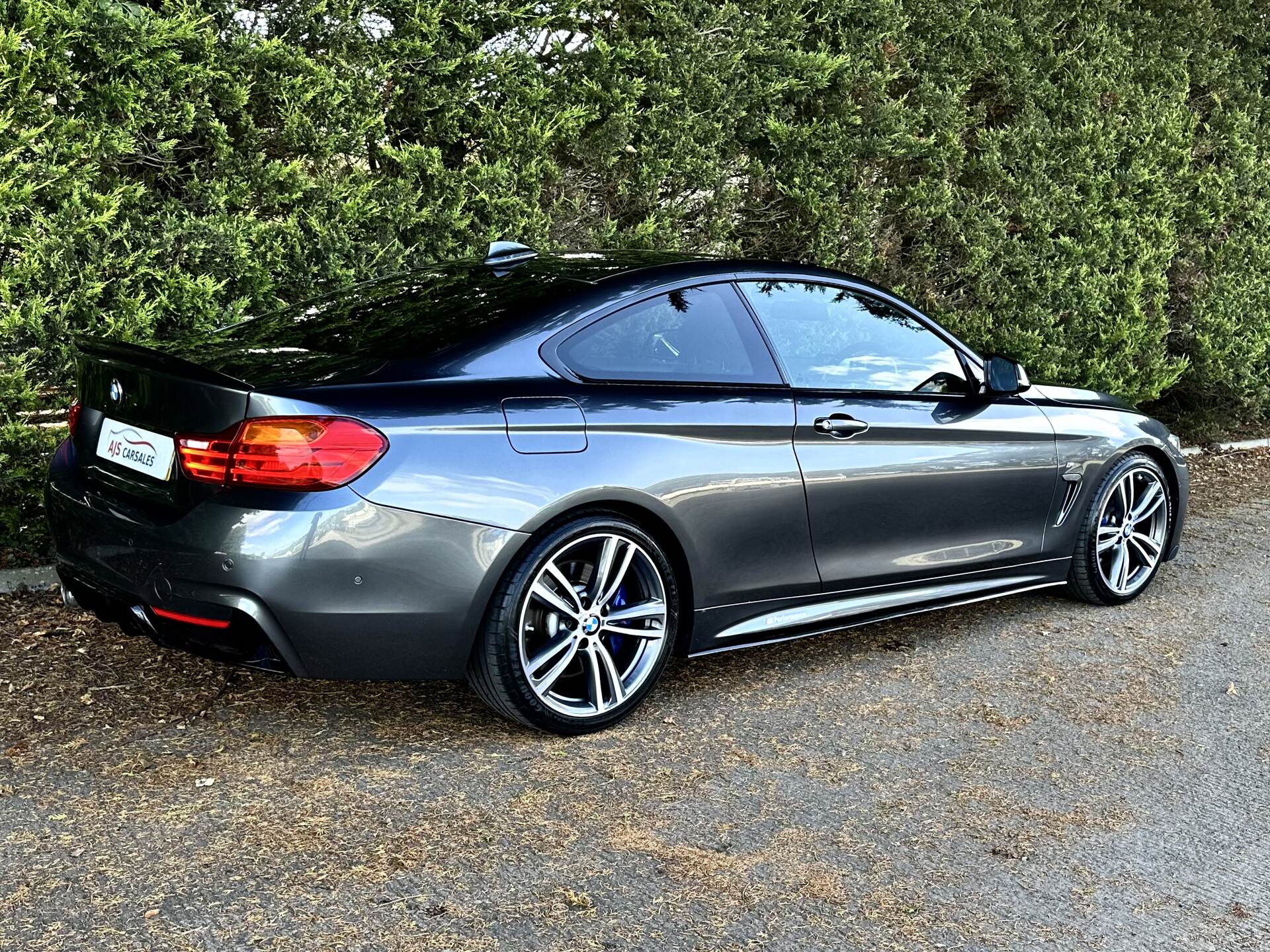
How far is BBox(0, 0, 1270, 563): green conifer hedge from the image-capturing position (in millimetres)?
5418

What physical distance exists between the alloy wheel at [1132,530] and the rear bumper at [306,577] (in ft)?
10.8

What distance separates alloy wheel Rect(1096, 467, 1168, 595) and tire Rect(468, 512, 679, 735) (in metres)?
2.59

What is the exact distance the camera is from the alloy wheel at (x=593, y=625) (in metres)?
4.16

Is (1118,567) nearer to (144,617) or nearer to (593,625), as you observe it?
(593,625)

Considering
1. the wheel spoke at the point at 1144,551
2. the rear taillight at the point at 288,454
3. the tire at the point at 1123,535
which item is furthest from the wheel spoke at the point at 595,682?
the wheel spoke at the point at 1144,551

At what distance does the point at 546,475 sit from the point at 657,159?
348cm

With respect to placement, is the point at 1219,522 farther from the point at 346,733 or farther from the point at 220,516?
the point at 220,516

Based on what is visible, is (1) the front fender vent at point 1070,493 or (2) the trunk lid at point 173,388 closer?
(2) the trunk lid at point 173,388

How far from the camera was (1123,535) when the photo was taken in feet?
20.1

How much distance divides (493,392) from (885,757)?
169 cm

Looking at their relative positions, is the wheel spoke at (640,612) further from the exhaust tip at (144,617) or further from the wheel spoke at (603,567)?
the exhaust tip at (144,617)

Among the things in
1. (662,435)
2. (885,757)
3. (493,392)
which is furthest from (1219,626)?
(493,392)

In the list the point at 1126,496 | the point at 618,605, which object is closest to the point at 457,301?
the point at 618,605

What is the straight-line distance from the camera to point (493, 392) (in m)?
3.98
